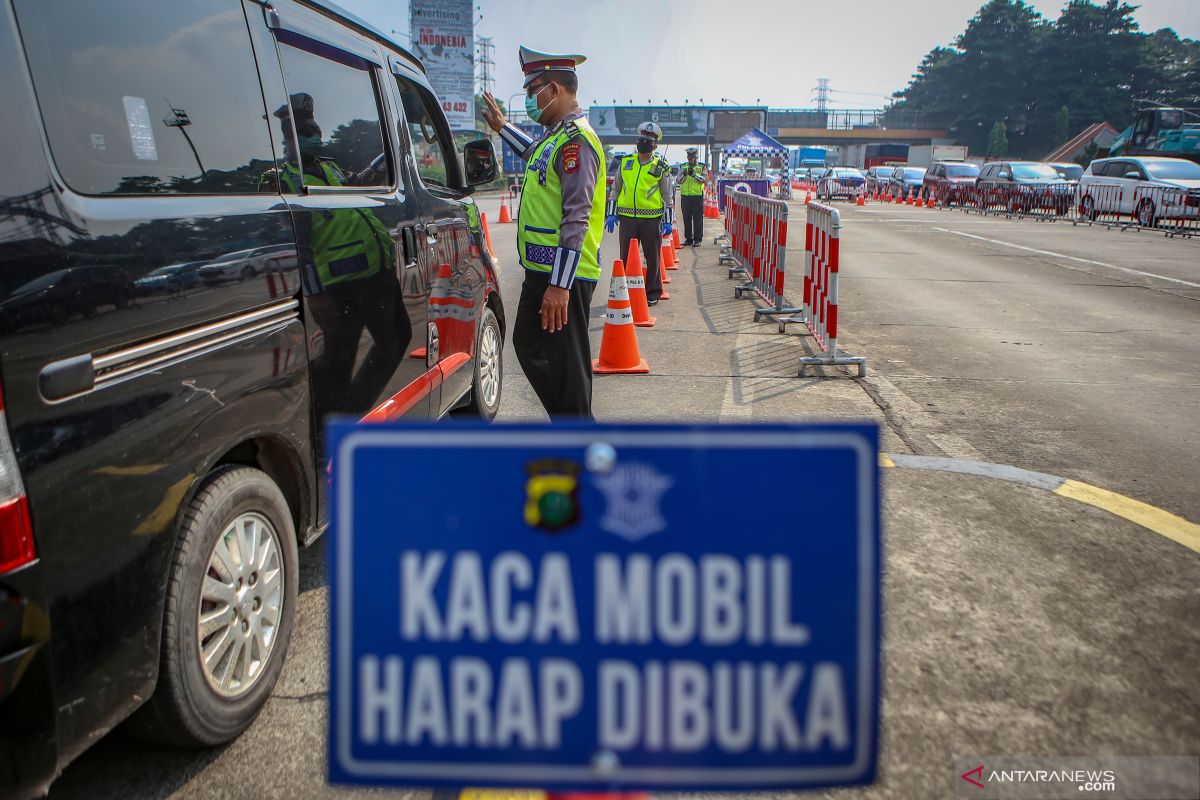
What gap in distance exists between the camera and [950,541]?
4.21 m

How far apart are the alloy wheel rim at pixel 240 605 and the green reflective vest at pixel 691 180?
50.7ft

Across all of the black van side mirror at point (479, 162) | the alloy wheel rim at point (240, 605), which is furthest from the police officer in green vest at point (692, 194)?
the alloy wheel rim at point (240, 605)

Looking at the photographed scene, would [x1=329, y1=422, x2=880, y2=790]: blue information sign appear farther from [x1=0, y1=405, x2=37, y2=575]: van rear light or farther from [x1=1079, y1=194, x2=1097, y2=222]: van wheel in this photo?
[x1=1079, y1=194, x2=1097, y2=222]: van wheel

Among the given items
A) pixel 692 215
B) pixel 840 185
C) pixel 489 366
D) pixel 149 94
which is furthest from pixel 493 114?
pixel 840 185

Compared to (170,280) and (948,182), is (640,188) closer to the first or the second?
(170,280)

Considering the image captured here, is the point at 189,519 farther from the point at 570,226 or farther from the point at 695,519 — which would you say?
the point at 570,226

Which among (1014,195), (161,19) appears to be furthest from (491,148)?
(1014,195)

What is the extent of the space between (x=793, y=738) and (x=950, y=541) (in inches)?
120

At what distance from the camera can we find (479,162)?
17.4 ft

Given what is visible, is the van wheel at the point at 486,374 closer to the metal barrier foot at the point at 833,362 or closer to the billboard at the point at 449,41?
the metal barrier foot at the point at 833,362

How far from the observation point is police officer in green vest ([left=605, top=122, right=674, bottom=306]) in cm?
1122

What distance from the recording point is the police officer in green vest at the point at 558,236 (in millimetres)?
4258

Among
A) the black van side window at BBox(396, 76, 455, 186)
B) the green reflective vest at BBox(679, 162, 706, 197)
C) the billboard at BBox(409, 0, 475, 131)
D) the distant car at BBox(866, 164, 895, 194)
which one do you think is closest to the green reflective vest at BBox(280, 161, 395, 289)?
the black van side window at BBox(396, 76, 455, 186)

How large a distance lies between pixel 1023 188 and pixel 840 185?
53.7ft
